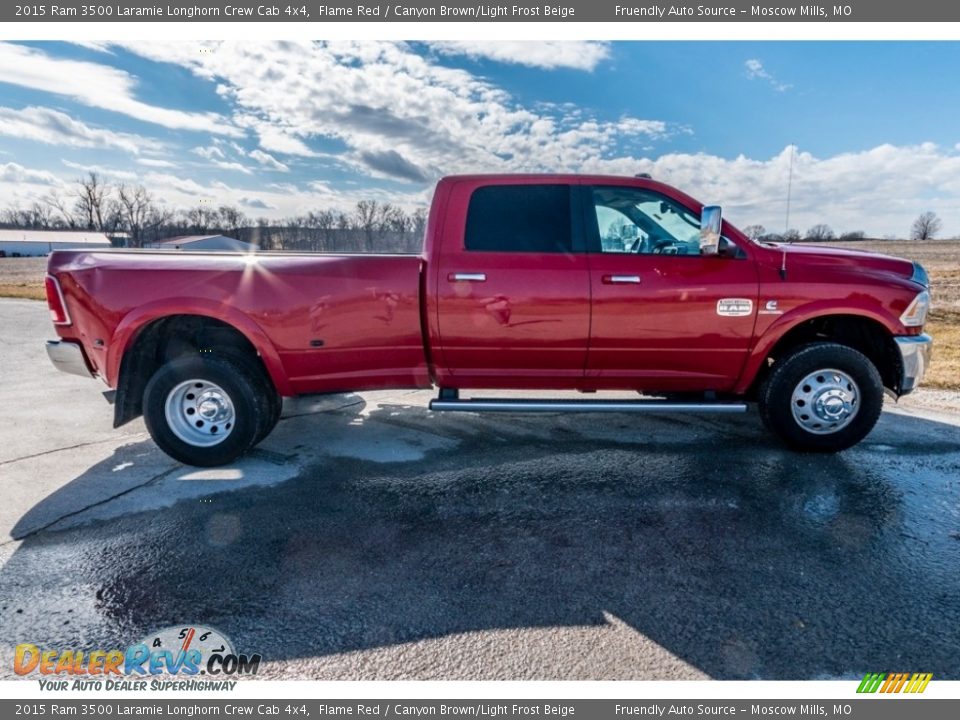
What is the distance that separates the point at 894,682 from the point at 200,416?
4.25m

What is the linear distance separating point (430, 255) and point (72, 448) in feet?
11.2

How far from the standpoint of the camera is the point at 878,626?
2309 millimetres

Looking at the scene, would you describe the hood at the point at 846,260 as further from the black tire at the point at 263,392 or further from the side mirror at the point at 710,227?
the black tire at the point at 263,392

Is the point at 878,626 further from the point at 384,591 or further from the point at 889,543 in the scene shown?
the point at 384,591

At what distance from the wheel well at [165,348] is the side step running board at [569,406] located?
1.50m

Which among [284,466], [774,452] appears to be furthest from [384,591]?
[774,452]

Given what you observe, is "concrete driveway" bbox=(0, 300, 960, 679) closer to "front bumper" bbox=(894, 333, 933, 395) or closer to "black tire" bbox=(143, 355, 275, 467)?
→ "black tire" bbox=(143, 355, 275, 467)

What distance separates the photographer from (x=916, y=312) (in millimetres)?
3965

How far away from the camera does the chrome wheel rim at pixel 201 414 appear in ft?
12.9

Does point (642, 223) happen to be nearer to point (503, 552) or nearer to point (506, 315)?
point (506, 315)

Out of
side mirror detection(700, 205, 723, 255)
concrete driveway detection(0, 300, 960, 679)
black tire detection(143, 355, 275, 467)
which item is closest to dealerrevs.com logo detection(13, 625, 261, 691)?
concrete driveway detection(0, 300, 960, 679)

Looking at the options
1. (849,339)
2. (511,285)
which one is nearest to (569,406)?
(511,285)

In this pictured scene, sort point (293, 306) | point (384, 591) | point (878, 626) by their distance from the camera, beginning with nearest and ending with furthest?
point (878, 626), point (384, 591), point (293, 306)

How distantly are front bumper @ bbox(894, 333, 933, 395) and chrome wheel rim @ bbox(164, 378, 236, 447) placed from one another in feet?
16.4
